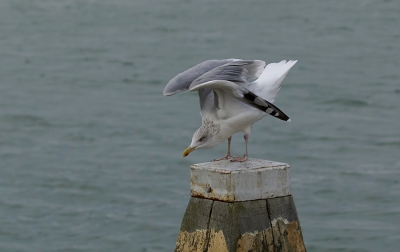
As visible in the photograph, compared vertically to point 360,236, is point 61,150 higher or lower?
higher

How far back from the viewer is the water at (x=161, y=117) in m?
8.34

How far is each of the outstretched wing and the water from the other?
11.0 feet

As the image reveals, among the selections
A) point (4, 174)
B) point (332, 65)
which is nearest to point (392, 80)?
point (332, 65)

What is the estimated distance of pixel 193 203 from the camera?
3.79 meters

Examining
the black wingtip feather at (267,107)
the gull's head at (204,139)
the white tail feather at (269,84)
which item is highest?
the white tail feather at (269,84)

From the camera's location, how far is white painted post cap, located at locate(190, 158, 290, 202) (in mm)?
3623

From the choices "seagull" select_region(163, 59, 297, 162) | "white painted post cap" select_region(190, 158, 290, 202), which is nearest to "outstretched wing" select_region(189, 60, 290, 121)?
"seagull" select_region(163, 59, 297, 162)

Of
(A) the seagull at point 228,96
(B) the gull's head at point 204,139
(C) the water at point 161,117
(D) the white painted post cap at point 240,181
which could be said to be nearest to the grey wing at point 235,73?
(A) the seagull at point 228,96

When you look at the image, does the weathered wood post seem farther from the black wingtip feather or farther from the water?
the water

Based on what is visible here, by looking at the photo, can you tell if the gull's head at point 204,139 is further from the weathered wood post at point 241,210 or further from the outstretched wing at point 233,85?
the weathered wood post at point 241,210

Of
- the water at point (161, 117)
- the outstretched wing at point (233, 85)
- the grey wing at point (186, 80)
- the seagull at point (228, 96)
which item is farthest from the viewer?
the water at point (161, 117)

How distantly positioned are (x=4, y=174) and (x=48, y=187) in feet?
2.51

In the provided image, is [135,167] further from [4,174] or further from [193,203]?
[193,203]

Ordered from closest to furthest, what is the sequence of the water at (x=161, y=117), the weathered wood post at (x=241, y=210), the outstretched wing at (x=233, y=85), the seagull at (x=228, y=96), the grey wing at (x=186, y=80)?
1. the weathered wood post at (x=241, y=210)
2. the outstretched wing at (x=233, y=85)
3. the seagull at (x=228, y=96)
4. the grey wing at (x=186, y=80)
5. the water at (x=161, y=117)
